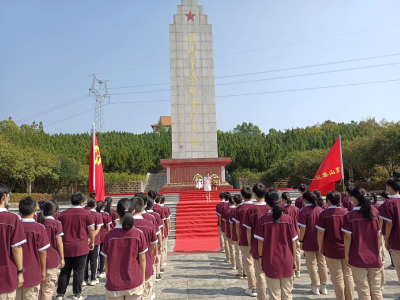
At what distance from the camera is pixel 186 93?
1723 centimetres

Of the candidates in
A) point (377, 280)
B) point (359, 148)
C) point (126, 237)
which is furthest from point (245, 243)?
point (359, 148)

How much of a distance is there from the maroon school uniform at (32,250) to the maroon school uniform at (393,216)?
3.60m

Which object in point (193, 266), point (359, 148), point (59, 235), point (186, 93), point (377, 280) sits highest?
point (186, 93)

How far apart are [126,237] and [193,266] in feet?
11.6

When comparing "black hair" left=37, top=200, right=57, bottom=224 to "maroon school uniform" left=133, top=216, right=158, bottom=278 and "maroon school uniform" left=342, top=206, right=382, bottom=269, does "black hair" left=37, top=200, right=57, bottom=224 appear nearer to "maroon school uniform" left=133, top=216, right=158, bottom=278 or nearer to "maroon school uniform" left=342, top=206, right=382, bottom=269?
"maroon school uniform" left=133, top=216, right=158, bottom=278

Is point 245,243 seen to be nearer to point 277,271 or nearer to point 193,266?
point 277,271

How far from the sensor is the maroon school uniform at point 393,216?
3586 millimetres

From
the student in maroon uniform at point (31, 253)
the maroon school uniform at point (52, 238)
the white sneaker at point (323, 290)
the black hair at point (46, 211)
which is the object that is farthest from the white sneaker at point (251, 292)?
the black hair at point (46, 211)

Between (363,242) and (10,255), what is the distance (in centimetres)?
314

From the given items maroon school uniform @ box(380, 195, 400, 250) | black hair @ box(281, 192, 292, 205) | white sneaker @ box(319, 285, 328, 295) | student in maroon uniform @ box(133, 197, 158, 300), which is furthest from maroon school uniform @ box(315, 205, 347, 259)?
student in maroon uniform @ box(133, 197, 158, 300)

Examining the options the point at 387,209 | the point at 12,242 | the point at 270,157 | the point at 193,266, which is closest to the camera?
the point at 12,242

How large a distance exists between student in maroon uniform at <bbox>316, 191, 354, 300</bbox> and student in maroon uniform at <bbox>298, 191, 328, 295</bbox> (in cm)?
54

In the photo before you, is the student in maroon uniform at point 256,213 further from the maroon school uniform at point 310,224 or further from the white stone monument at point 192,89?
the white stone monument at point 192,89

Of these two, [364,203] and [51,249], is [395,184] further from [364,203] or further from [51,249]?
[51,249]
